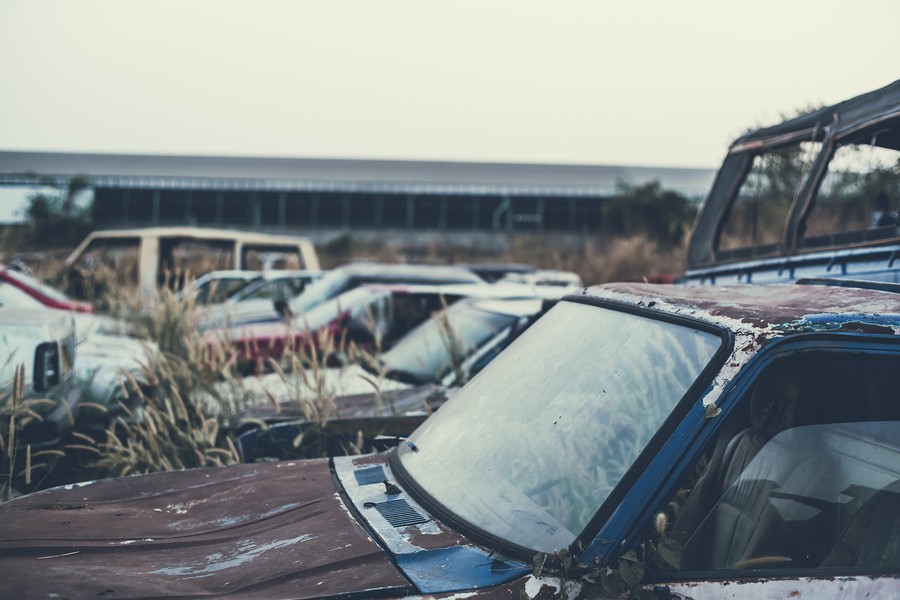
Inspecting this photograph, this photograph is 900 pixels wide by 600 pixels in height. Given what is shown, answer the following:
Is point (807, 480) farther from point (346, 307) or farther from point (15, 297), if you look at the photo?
point (15, 297)

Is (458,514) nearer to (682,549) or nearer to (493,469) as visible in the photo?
(493,469)

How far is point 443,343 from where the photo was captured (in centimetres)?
527

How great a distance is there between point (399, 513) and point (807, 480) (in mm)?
1077

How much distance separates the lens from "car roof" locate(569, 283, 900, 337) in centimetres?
189

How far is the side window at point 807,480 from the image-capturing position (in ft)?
6.33

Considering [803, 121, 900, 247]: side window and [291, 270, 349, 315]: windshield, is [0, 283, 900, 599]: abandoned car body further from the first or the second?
[291, 270, 349, 315]: windshield

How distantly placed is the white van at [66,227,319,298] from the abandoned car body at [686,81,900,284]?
7.00 metres

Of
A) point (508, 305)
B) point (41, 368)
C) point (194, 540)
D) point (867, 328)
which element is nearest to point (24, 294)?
point (41, 368)

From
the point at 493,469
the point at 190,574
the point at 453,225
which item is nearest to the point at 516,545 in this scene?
the point at 493,469

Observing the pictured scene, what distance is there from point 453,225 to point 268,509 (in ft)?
110

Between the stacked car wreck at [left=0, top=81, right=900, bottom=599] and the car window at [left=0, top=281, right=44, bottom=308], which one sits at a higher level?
the stacked car wreck at [left=0, top=81, right=900, bottom=599]

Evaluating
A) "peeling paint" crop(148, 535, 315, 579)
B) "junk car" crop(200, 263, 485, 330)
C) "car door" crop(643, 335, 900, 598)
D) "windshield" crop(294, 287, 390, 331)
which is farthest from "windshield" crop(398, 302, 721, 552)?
"junk car" crop(200, 263, 485, 330)

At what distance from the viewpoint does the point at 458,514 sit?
2.03 metres

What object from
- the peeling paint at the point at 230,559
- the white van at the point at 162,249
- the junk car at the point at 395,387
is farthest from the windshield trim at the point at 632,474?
the white van at the point at 162,249
